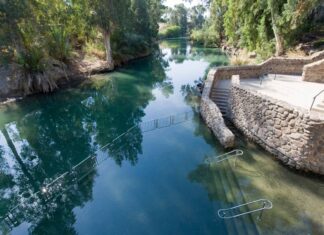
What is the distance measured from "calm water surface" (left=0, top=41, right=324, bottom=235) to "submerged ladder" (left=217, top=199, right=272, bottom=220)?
173 mm

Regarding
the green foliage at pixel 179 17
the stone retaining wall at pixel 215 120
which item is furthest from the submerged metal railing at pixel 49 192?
the green foliage at pixel 179 17

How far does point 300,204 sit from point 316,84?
9703 mm

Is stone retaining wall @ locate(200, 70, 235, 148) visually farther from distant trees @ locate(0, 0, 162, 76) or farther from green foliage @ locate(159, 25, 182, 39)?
green foliage @ locate(159, 25, 182, 39)

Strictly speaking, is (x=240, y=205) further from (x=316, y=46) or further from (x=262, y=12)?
(x=262, y=12)

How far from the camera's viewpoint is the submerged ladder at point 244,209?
7.39 metres

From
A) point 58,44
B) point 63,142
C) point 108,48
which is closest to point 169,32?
point 108,48

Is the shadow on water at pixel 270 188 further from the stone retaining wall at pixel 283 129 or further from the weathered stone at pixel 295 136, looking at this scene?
the weathered stone at pixel 295 136

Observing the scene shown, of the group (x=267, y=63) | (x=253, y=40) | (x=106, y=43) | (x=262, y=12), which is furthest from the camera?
(x=106, y=43)

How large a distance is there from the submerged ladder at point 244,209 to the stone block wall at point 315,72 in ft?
35.8

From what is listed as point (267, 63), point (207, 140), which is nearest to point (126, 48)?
point (267, 63)

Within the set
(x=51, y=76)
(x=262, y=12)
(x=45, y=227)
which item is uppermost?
(x=262, y=12)

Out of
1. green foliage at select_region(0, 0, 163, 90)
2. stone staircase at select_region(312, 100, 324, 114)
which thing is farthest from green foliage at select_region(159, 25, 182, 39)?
stone staircase at select_region(312, 100, 324, 114)

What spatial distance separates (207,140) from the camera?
1216 cm

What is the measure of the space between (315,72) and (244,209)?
11.7 metres
